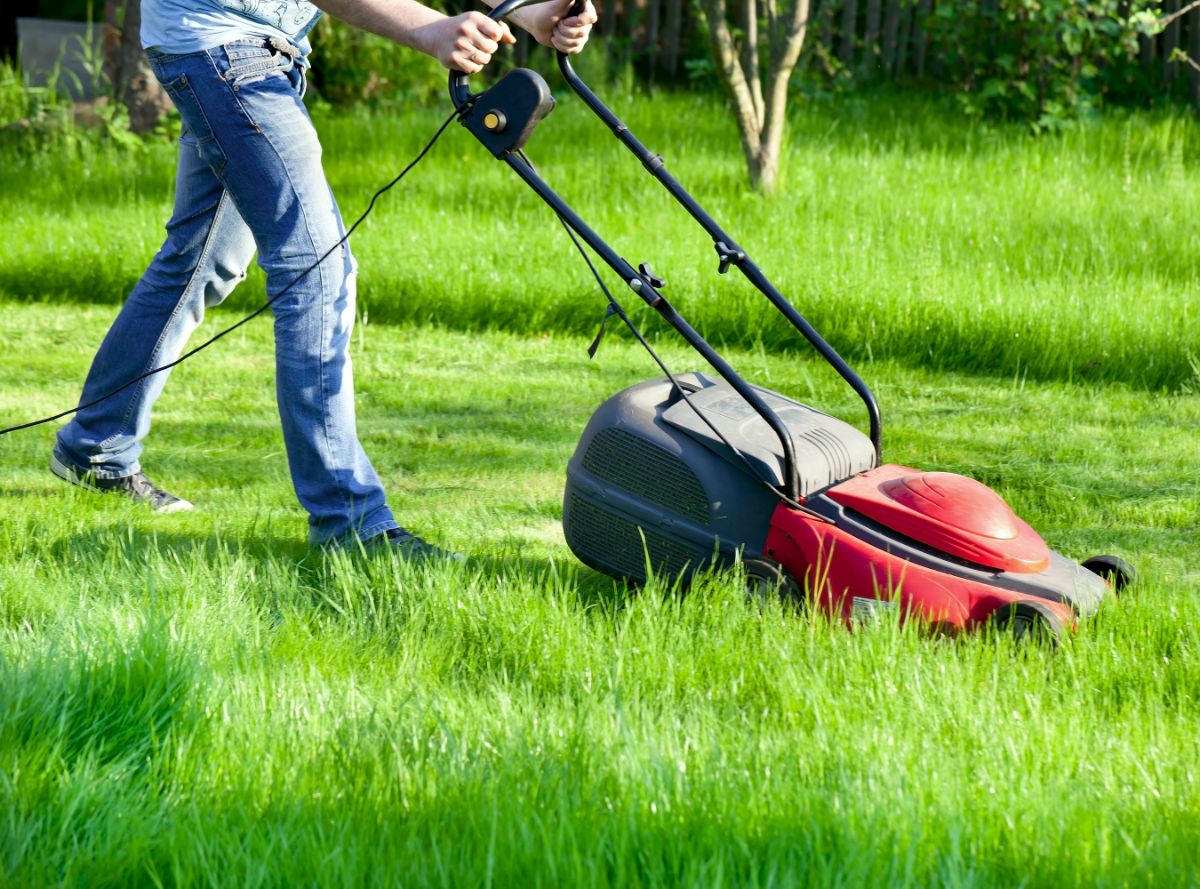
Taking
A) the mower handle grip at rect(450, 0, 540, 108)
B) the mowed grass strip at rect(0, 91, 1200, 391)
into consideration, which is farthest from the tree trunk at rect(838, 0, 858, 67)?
the mower handle grip at rect(450, 0, 540, 108)

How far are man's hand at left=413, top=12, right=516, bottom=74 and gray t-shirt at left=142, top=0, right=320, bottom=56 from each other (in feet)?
1.76

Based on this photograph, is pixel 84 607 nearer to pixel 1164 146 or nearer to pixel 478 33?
pixel 478 33

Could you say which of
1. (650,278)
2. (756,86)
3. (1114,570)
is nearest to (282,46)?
(650,278)

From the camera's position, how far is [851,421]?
4.46 m

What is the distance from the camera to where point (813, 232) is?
597 cm

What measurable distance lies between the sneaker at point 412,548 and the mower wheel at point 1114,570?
127 centimetres

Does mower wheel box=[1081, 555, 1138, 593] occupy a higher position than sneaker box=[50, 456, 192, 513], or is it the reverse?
mower wheel box=[1081, 555, 1138, 593]

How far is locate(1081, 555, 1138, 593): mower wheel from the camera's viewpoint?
2.92 meters

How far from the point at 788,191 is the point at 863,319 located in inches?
53.1

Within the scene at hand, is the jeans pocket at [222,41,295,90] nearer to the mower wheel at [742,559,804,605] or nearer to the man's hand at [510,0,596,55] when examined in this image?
the man's hand at [510,0,596,55]

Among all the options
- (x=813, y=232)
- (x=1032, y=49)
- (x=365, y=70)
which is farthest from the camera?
(x=365, y=70)

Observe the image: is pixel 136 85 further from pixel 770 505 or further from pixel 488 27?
pixel 770 505

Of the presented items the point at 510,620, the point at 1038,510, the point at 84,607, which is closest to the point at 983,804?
the point at 510,620

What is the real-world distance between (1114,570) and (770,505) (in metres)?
0.72
